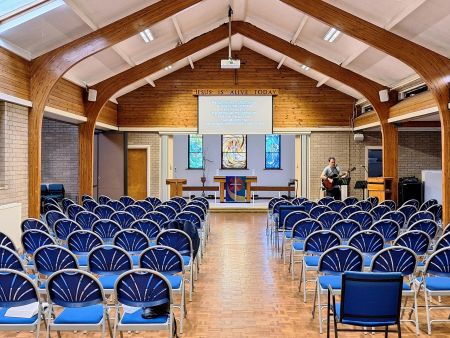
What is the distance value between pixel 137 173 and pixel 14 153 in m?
8.59

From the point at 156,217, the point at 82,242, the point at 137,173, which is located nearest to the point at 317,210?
the point at 156,217

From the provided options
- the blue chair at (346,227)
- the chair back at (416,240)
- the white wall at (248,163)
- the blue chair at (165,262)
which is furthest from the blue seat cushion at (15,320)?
the white wall at (248,163)

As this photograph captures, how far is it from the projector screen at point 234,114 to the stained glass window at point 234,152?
541cm

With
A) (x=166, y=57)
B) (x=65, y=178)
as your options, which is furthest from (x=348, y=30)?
(x=65, y=178)

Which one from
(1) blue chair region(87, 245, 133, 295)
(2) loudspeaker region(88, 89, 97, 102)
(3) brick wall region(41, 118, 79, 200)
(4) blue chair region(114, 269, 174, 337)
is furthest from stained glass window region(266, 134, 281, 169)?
(4) blue chair region(114, 269, 174, 337)

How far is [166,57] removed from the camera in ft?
45.1

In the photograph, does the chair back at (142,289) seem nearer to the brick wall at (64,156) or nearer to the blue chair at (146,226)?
the blue chair at (146,226)

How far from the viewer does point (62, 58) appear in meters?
9.62

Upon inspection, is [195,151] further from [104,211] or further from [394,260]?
[394,260]

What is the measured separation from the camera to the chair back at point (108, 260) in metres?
4.88

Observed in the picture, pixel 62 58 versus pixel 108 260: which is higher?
pixel 62 58

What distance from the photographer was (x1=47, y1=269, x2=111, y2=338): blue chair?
382 centimetres

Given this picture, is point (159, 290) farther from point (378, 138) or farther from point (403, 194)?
point (378, 138)

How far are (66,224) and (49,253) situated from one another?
2142 mm
